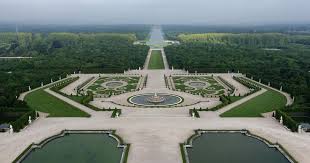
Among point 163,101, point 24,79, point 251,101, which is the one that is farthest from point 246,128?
point 24,79

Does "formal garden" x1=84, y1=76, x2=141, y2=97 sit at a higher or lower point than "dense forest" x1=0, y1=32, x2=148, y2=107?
lower

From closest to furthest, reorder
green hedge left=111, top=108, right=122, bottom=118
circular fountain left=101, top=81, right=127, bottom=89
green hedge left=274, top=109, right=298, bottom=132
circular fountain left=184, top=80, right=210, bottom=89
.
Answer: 1. green hedge left=274, top=109, right=298, bottom=132
2. green hedge left=111, top=108, right=122, bottom=118
3. circular fountain left=184, top=80, right=210, bottom=89
4. circular fountain left=101, top=81, right=127, bottom=89

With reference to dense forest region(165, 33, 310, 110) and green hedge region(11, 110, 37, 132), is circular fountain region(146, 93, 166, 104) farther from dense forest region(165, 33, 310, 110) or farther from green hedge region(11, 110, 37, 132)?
dense forest region(165, 33, 310, 110)

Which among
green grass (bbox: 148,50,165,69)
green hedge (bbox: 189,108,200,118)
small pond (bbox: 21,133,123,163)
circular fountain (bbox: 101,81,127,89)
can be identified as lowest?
small pond (bbox: 21,133,123,163)

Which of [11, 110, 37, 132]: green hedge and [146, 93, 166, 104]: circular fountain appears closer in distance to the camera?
[11, 110, 37, 132]: green hedge

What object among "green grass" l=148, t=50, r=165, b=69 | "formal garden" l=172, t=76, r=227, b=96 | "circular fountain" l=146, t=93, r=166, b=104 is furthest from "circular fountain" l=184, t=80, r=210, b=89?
"green grass" l=148, t=50, r=165, b=69

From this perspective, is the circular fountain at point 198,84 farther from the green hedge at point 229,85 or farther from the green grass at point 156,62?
the green grass at point 156,62

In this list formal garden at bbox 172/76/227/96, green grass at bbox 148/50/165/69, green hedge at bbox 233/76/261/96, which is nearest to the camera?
green hedge at bbox 233/76/261/96
